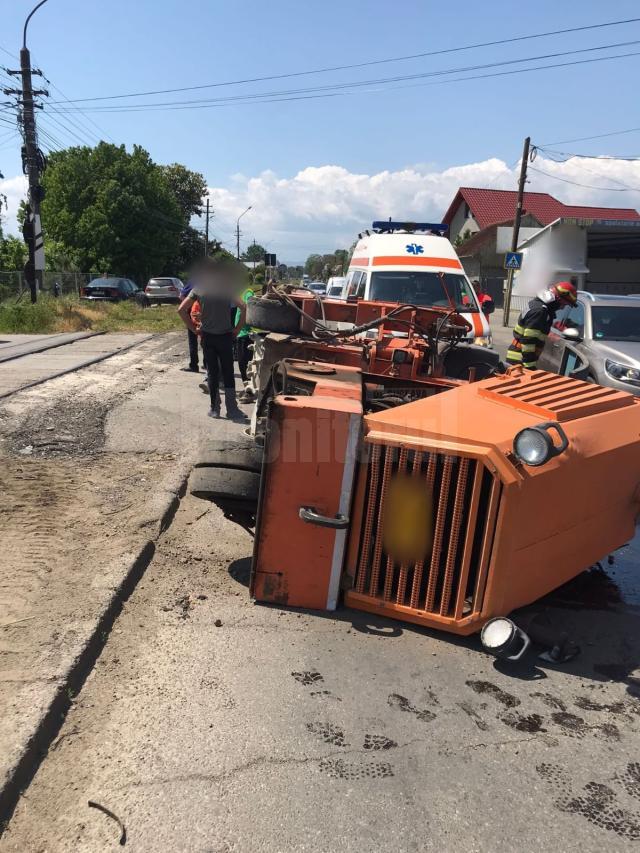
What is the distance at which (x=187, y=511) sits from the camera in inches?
212

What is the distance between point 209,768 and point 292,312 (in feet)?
11.9

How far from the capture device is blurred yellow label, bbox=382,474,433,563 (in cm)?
357

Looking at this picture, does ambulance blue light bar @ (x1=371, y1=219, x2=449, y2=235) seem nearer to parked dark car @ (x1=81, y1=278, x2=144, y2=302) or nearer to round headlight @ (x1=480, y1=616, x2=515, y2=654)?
Result: round headlight @ (x1=480, y1=616, x2=515, y2=654)

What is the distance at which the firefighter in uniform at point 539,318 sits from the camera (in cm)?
751

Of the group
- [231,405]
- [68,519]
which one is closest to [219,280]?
[231,405]

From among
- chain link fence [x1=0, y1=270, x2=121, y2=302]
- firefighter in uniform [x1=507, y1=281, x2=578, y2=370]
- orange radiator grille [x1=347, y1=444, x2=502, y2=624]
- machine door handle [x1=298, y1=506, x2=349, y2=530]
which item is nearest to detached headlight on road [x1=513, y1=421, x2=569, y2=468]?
orange radiator grille [x1=347, y1=444, x2=502, y2=624]

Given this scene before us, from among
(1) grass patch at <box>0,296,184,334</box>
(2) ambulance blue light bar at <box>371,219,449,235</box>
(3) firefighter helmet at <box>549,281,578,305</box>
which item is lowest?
(1) grass patch at <box>0,296,184,334</box>

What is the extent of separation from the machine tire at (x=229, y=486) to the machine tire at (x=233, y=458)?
4 cm

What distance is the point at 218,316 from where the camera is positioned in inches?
313

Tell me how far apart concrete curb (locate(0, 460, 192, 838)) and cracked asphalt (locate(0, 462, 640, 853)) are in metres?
0.04

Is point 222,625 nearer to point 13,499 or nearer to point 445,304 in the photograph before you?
point 13,499

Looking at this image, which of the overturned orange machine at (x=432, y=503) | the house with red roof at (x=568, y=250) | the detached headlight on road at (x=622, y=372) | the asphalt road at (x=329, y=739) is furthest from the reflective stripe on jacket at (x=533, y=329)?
the house with red roof at (x=568, y=250)

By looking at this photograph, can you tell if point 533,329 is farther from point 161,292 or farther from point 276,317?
point 161,292

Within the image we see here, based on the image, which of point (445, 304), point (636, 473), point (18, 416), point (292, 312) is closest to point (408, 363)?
point (292, 312)
